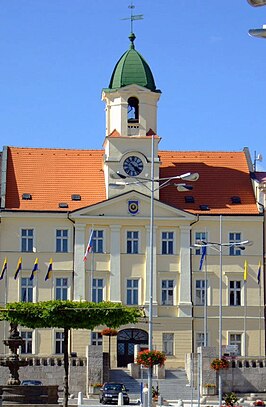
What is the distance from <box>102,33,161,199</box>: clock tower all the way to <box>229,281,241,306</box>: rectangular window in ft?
28.7

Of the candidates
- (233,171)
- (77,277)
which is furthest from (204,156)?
(77,277)

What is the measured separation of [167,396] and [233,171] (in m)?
22.4

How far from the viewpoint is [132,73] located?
232 feet

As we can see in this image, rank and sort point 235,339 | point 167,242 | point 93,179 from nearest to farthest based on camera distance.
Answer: point 235,339 < point 167,242 < point 93,179

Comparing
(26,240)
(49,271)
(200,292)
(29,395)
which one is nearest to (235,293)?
(200,292)

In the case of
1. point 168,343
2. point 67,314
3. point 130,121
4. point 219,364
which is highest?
point 130,121

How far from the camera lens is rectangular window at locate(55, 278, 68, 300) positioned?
68438 mm

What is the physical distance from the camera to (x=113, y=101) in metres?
70.6

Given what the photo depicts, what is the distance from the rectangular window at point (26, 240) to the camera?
225 ft

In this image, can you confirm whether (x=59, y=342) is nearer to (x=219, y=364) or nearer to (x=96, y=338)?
(x=96, y=338)

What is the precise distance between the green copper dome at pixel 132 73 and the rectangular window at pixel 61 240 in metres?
10.7

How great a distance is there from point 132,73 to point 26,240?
13.7 meters

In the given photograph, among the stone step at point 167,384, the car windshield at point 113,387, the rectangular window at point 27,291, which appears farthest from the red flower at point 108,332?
the car windshield at point 113,387

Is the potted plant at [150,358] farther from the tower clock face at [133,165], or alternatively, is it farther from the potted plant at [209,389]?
the tower clock face at [133,165]
